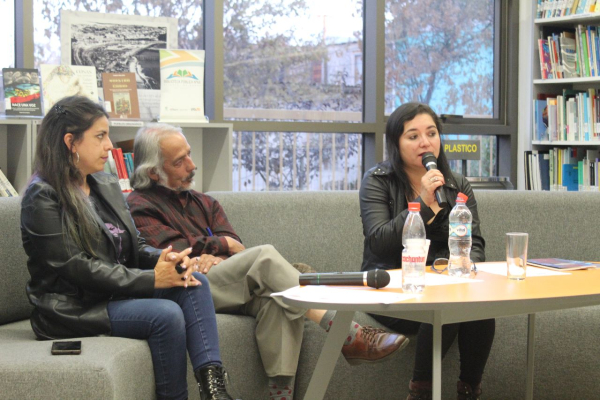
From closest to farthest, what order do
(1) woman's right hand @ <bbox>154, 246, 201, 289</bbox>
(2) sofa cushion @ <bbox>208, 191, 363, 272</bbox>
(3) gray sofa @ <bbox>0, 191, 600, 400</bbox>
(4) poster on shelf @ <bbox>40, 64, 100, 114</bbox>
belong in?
(3) gray sofa @ <bbox>0, 191, 600, 400</bbox>, (1) woman's right hand @ <bbox>154, 246, 201, 289</bbox>, (2) sofa cushion @ <bbox>208, 191, 363, 272</bbox>, (4) poster on shelf @ <bbox>40, 64, 100, 114</bbox>

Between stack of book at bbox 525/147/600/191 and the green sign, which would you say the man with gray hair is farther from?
stack of book at bbox 525/147/600/191

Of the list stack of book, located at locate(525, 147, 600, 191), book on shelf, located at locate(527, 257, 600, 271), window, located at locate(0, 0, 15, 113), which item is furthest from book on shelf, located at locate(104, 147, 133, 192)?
stack of book, located at locate(525, 147, 600, 191)

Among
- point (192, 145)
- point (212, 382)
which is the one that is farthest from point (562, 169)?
point (212, 382)

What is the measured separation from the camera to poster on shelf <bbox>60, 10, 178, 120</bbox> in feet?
12.5

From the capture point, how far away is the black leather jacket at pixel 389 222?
8.52ft

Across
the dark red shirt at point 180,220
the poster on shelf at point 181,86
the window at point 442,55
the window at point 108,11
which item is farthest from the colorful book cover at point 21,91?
the window at point 442,55

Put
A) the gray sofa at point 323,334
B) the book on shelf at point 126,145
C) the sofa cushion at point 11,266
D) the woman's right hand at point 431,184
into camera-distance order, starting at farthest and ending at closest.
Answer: the book on shelf at point 126,145, the sofa cushion at point 11,266, the woman's right hand at point 431,184, the gray sofa at point 323,334

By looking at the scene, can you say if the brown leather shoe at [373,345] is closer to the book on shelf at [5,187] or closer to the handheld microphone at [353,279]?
the handheld microphone at [353,279]

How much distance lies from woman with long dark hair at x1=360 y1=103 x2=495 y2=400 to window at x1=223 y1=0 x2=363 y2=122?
5.59 feet

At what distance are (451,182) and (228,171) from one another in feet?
4.87

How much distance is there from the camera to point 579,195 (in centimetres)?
348

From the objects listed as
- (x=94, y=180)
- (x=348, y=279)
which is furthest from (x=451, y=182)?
(x=94, y=180)

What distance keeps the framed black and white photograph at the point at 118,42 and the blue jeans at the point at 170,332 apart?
187 cm

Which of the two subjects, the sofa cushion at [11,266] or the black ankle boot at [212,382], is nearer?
the black ankle boot at [212,382]
